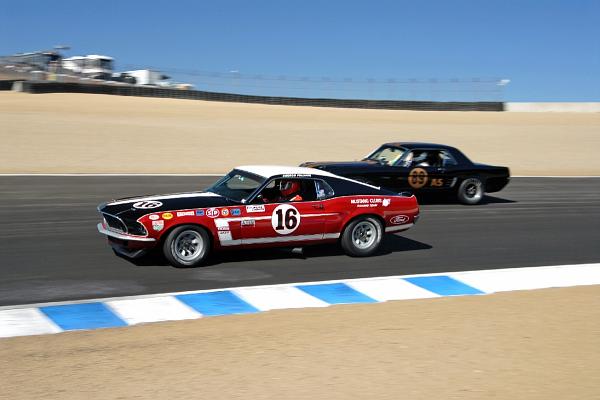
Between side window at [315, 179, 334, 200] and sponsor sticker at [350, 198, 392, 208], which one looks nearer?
side window at [315, 179, 334, 200]

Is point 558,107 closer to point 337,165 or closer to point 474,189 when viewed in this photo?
point 474,189

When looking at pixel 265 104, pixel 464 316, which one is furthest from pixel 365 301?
pixel 265 104

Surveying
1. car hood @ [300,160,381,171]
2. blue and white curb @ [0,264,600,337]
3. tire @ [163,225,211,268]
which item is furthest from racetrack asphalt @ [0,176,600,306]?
car hood @ [300,160,381,171]

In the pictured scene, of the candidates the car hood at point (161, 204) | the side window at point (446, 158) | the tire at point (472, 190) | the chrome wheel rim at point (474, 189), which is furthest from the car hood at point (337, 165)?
the car hood at point (161, 204)

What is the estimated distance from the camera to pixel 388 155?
14844 millimetres

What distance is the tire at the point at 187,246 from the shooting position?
8.88m

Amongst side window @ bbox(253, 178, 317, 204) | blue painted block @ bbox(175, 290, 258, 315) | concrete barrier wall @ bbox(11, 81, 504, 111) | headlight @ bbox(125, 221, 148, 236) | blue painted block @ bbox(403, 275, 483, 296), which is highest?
concrete barrier wall @ bbox(11, 81, 504, 111)

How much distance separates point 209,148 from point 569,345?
21079mm

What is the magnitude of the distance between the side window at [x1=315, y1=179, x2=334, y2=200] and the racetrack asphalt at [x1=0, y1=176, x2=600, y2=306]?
85cm

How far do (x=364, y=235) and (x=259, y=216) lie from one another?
5.37 ft

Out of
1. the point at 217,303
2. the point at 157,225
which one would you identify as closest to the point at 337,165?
the point at 157,225

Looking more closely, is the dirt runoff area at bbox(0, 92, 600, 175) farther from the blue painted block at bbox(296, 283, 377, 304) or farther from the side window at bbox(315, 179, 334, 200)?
the blue painted block at bbox(296, 283, 377, 304)

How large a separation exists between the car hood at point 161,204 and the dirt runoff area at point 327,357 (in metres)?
2.19

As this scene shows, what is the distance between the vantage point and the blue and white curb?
693cm
